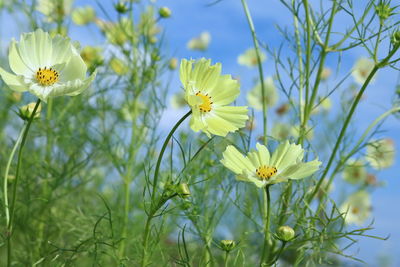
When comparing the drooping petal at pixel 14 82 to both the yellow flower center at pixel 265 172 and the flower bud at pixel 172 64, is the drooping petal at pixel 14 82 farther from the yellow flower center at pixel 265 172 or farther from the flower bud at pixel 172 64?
the flower bud at pixel 172 64

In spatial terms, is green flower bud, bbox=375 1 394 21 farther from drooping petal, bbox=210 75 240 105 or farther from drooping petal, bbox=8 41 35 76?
drooping petal, bbox=8 41 35 76

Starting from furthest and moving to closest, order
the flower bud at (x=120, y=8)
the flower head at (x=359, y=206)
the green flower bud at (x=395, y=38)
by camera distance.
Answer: the flower head at (x=359, y=206), the flower bud at (x=120, y=8), the green flower bud at (x=395, y=38)

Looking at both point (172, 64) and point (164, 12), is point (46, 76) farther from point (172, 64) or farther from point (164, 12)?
point (172, 64)

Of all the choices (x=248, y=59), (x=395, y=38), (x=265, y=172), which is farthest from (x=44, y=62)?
(x=248, y=59)

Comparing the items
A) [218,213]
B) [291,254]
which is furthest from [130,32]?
[291,254]

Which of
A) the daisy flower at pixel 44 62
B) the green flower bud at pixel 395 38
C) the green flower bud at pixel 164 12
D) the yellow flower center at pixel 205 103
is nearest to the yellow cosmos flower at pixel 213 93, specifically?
the yellow flower center at pixel 205 103
